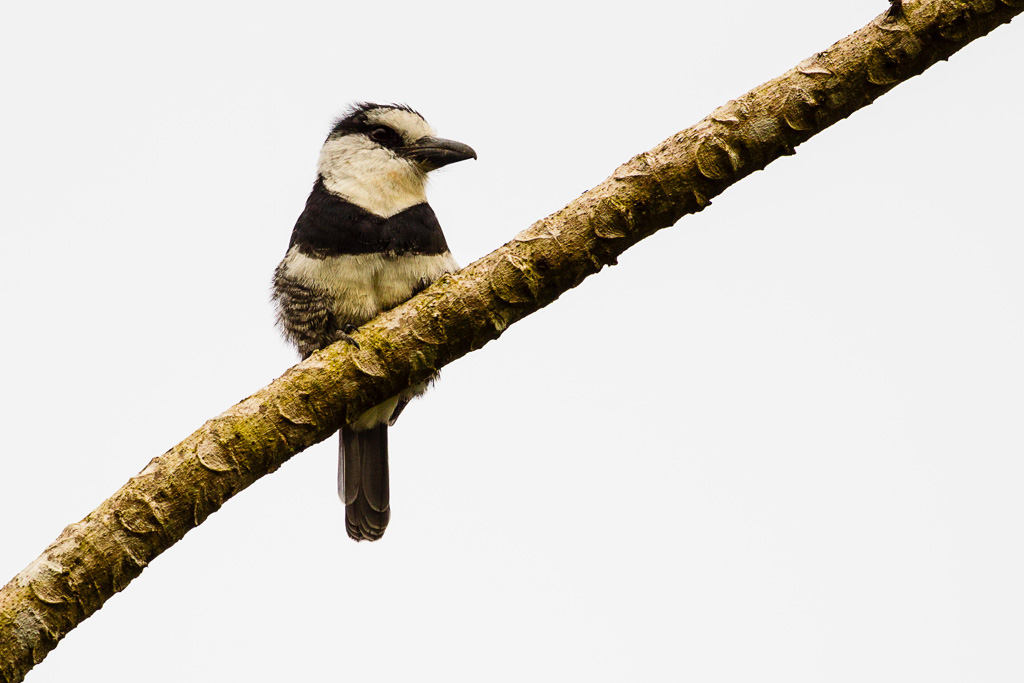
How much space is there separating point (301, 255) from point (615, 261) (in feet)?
4.61

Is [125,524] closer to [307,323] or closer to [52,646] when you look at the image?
[52,646]

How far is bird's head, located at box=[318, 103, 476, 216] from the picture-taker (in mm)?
3637

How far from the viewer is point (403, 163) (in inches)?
151

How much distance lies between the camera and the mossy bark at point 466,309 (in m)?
2.27

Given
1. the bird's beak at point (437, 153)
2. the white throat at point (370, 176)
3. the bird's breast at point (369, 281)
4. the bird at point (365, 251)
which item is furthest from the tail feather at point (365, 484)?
the bird's beak at point (437, 153)

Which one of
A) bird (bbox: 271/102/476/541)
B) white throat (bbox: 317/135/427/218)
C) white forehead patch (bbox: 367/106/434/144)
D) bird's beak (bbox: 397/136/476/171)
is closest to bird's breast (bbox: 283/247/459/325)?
bird (bbox: 271/102/476/541)

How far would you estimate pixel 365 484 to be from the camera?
13.0ft

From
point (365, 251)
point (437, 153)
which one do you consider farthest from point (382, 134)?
point (365, 251)

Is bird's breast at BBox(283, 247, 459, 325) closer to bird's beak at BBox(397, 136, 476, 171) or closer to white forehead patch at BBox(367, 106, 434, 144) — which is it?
bird's beak at BBox(397, 136, 476, 171)

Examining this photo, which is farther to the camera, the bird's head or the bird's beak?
the bird's beak

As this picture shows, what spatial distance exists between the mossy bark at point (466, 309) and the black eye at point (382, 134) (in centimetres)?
149

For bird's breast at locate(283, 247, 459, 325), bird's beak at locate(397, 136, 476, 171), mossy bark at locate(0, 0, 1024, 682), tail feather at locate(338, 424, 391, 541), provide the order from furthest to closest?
tail feather at locate(338, 424, 391, 541), bird's beak at locate(397, 136, 476, 171), bird's breast at locate(283, 247, 459, 325), mossy bark at locate(0, 0, 1024, 682)

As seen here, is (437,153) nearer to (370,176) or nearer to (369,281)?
(370,176)

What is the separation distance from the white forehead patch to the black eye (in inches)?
0.8
